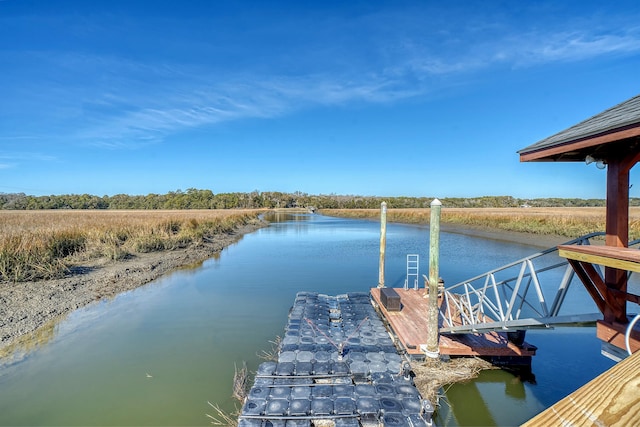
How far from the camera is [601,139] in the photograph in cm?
278

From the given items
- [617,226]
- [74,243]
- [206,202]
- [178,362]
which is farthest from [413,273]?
[206,202]

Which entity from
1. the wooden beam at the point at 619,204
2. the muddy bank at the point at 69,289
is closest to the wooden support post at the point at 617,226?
the wooden beam at the point at 619,204

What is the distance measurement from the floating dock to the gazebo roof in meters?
3.27

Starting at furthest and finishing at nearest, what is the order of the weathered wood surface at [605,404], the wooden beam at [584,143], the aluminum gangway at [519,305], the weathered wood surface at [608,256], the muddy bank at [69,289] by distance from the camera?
the muddy bank at [69,289] < the aluminum gangway at [519,305] < the wooden beam at [584,143] < the weathered wood surface at [608,256] < the weathered wood surface at [605,404]

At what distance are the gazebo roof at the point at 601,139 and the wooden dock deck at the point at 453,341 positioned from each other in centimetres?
351

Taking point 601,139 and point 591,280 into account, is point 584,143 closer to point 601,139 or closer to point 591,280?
point 601,139

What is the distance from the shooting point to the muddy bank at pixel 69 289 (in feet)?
24.4

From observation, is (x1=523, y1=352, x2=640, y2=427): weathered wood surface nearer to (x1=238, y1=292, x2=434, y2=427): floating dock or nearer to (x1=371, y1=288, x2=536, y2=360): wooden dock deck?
(x1=238, y1=292, x2=434, y2=427): floating dock

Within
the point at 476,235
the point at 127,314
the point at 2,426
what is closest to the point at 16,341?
the point at 127,314

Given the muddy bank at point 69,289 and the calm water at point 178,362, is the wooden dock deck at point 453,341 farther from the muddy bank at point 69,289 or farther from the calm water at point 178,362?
the muddy bank at point 69,289

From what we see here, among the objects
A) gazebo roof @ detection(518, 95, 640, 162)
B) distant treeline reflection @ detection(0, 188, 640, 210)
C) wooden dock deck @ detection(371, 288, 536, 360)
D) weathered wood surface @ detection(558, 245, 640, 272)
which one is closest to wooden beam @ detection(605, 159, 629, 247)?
gazebo roof @ detection(518, 95, 640, 162)

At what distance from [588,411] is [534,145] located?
4001mm

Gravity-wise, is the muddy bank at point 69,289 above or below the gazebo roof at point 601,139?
below

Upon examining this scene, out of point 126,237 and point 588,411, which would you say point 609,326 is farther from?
point 126,237
